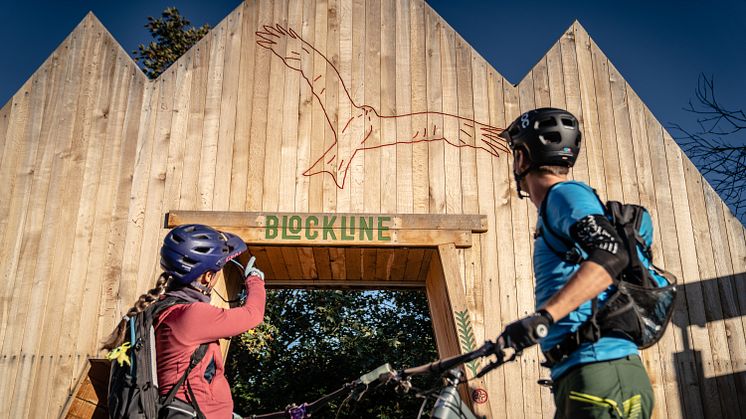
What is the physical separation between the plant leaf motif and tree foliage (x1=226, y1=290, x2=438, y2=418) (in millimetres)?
11936

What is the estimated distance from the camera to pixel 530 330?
233cm

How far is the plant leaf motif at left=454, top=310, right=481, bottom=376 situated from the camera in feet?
19.3

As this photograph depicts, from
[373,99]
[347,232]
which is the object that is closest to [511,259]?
[347,232]

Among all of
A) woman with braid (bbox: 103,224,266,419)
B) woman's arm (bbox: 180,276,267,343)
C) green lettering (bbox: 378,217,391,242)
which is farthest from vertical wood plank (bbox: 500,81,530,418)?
woman's arm (bbox: 180,276,267,343)

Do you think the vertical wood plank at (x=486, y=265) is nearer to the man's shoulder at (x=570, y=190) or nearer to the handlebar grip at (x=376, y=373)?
the handlebar grip at (x=376, y=373)

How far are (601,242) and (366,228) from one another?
3907 mm

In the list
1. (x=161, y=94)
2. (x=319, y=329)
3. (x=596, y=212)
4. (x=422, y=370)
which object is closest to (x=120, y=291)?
(x=161, y=94)

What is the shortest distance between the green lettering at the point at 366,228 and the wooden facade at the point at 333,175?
87 millimetres

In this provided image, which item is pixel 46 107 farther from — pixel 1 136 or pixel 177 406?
pixel 177 406

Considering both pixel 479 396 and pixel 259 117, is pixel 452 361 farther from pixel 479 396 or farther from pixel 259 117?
pixel 259 117

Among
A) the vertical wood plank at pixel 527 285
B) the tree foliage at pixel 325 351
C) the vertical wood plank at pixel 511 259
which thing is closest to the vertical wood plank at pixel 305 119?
the vertical wood plank at pixel 511 259

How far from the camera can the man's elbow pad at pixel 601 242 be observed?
2.45 meters

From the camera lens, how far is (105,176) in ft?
21.4

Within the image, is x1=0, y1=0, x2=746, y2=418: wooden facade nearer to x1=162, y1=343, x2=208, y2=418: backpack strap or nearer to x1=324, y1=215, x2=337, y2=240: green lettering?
x1=324, y1=215, x2=337, y2=240: green lettering
